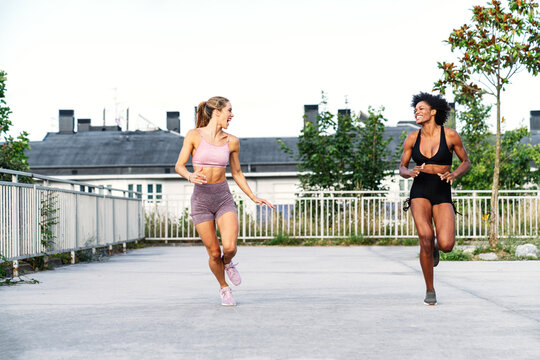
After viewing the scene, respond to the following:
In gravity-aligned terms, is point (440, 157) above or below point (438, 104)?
below

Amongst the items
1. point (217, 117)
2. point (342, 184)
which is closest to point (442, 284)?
point (217, 117)

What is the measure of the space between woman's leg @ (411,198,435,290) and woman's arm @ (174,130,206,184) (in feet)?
6.35

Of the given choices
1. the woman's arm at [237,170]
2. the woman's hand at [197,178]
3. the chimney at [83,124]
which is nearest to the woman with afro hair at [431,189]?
the woman's arm at [237,170]

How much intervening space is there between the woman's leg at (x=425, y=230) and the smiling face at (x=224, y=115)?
1.80 metres

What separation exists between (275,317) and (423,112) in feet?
7.82

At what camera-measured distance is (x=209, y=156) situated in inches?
250

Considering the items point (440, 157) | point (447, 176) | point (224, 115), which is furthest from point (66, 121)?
point (447, 176)

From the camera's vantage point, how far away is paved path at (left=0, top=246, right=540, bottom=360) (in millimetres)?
4457

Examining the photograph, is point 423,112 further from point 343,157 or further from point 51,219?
point 343,157

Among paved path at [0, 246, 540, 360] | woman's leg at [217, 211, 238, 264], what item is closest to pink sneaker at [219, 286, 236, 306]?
paved path at [0, 246, 540, 360]

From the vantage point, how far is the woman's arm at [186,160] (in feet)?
20.1

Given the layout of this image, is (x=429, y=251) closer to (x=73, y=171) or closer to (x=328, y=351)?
(x=328, y=351)

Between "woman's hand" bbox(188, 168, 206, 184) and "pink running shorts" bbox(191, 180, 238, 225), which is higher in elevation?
"woman's hand" bbox(188, 168, 206, 184)

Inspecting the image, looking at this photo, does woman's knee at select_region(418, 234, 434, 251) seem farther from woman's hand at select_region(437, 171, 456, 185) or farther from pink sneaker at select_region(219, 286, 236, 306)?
pink sneaker at select_region(219, 286, 236, 306)
